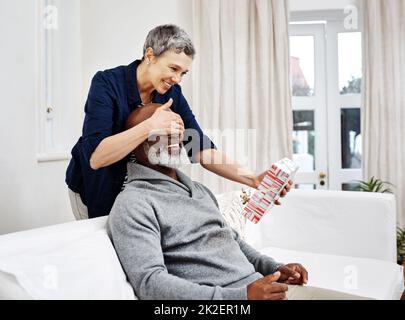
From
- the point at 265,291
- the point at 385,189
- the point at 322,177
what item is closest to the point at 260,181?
the point at 265,291

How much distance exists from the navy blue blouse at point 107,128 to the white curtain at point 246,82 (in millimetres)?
1382

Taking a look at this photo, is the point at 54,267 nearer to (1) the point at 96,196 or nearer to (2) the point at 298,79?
(1) the point at 96,196

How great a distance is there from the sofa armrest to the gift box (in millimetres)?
703

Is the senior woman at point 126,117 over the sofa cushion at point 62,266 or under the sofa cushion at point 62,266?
over

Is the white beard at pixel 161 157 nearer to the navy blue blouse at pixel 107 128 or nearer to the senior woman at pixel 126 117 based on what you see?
the senior woman at pixel 126 117

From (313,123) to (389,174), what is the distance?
619 millimetres

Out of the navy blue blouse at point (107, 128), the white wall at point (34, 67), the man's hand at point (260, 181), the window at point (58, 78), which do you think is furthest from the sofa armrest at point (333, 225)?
the window at point (58, 78)

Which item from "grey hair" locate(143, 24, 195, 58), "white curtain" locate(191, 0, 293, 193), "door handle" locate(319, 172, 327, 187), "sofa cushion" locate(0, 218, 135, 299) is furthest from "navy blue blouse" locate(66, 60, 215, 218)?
"door handle" locate(319, 172, 327, 187)

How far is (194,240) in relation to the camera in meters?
1.15

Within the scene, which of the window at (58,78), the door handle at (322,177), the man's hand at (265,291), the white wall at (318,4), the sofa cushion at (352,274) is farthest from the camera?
the door handle at (322,177)

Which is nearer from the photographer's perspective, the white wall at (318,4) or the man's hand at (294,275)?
the man's hand at (294,275)

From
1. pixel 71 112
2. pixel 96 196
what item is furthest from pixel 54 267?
pixel 71 112

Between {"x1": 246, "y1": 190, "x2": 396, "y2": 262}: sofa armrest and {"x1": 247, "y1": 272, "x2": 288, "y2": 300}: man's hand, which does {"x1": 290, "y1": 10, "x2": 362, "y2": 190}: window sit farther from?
{"x1": 247, "y1": 272, "x2": 288, "y2": 300}: man's hand

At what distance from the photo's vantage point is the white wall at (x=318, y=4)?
2994mm
